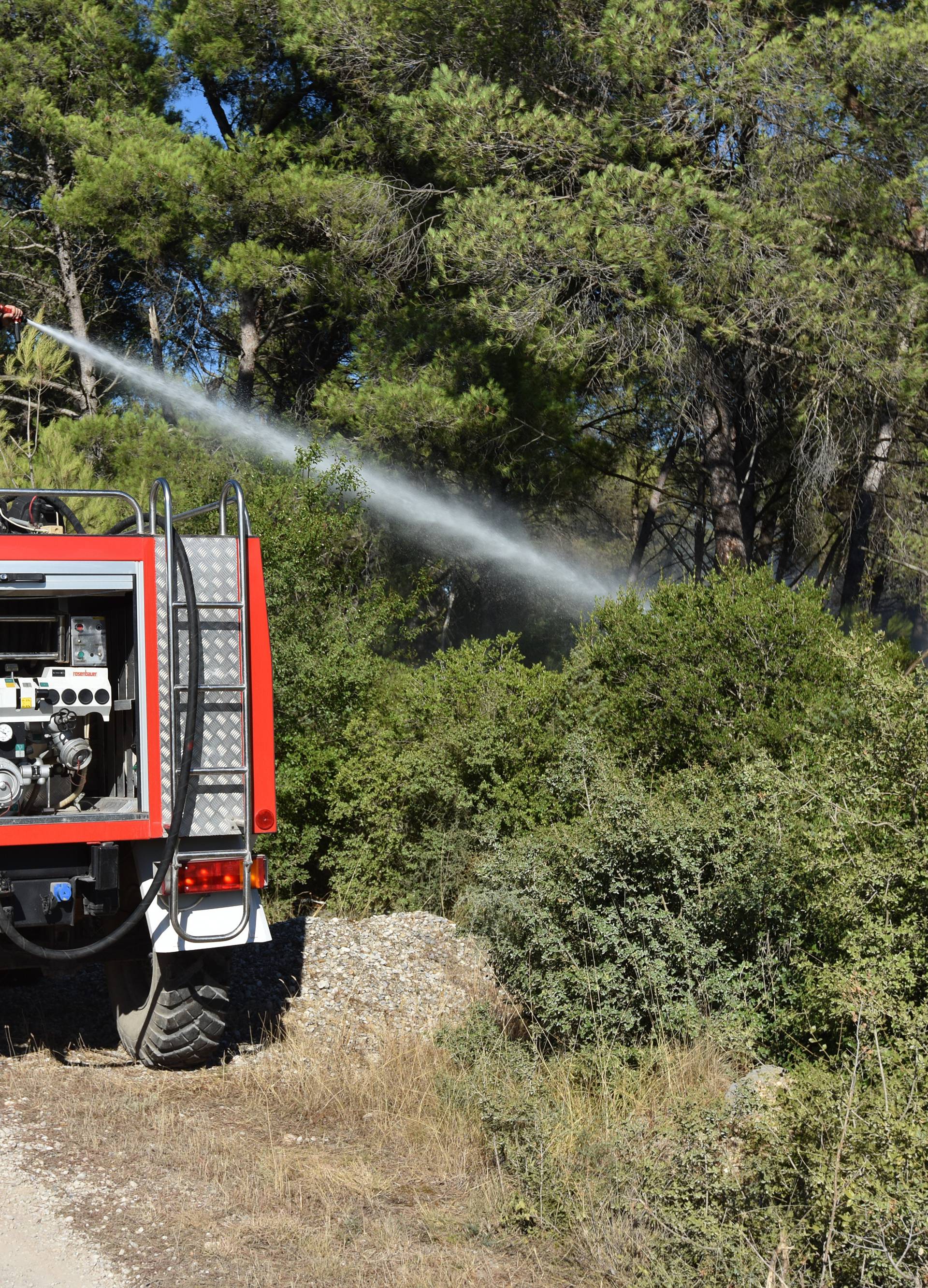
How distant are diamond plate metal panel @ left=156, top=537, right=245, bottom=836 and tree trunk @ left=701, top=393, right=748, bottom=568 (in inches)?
383

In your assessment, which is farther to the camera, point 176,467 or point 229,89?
point 229,89

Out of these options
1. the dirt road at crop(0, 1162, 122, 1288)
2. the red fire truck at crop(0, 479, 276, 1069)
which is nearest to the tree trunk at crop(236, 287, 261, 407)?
the red fire truck at crop(0, 479, 276, 1069)

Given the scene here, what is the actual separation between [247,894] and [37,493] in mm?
2251

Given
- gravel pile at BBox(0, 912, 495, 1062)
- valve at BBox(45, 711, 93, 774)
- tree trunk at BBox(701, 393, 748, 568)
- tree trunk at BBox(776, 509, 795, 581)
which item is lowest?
gravel pile at BBox(0, 912, 495, 1062)

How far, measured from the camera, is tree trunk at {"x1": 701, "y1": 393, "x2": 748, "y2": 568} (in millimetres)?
15203

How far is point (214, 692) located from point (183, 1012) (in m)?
1.61

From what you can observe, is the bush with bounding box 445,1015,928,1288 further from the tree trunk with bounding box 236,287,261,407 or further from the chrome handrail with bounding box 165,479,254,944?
the tree trunk with bounding box 236,287,261,407

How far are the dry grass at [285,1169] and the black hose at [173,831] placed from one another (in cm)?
68

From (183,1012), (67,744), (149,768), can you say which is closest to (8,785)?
(67,744)

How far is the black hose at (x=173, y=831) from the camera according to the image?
569 centimetres

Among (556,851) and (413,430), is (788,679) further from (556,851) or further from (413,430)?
(413,430)

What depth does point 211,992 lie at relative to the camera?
636 centimetres

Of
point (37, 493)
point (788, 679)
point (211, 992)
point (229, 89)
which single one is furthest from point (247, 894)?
point (229, 89)

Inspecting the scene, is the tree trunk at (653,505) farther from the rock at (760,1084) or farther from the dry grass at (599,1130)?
the rock at (760,1084)
